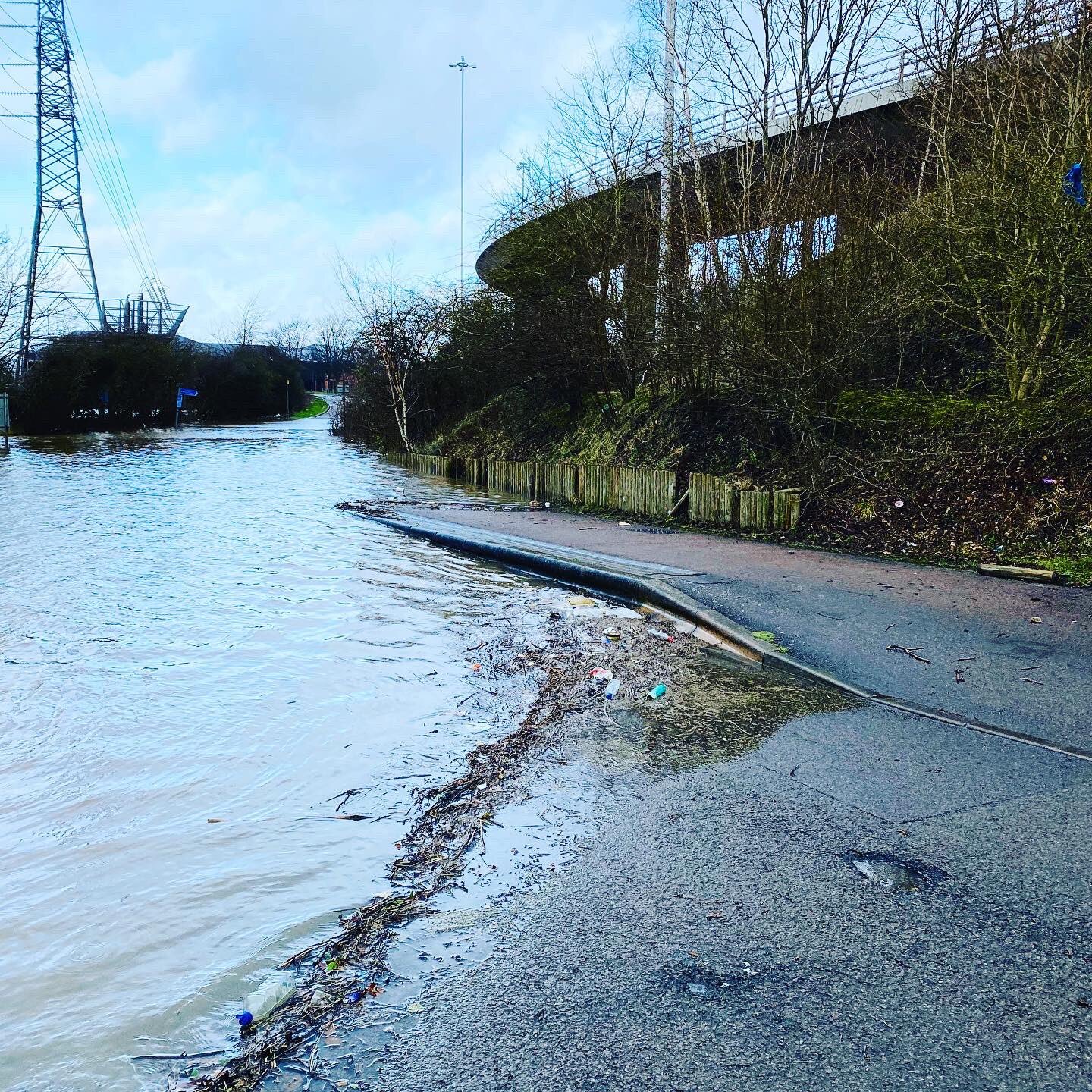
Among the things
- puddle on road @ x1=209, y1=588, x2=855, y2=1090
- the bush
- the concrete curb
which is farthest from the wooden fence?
the bush

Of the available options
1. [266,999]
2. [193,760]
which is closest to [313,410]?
[193,760]

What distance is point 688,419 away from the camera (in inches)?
570

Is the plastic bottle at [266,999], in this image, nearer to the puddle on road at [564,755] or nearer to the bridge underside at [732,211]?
the puddle on road at [564,755]

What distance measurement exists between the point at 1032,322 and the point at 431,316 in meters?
20.3

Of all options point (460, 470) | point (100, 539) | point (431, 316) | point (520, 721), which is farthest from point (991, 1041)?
point (431, 316)

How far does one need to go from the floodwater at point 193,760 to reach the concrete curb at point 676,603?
1.83 ft

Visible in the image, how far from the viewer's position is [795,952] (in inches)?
107

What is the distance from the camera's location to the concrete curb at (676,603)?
463cm

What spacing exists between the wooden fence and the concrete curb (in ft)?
8.30

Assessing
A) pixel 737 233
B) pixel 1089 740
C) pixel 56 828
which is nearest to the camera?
pixel 56 828

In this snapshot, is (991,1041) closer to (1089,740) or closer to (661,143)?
(1089,740)

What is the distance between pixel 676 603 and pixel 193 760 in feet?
13.3

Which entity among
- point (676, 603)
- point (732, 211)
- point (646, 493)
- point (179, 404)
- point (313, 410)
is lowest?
point (676, 603)

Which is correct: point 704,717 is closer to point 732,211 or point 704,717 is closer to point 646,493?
point 646,493
